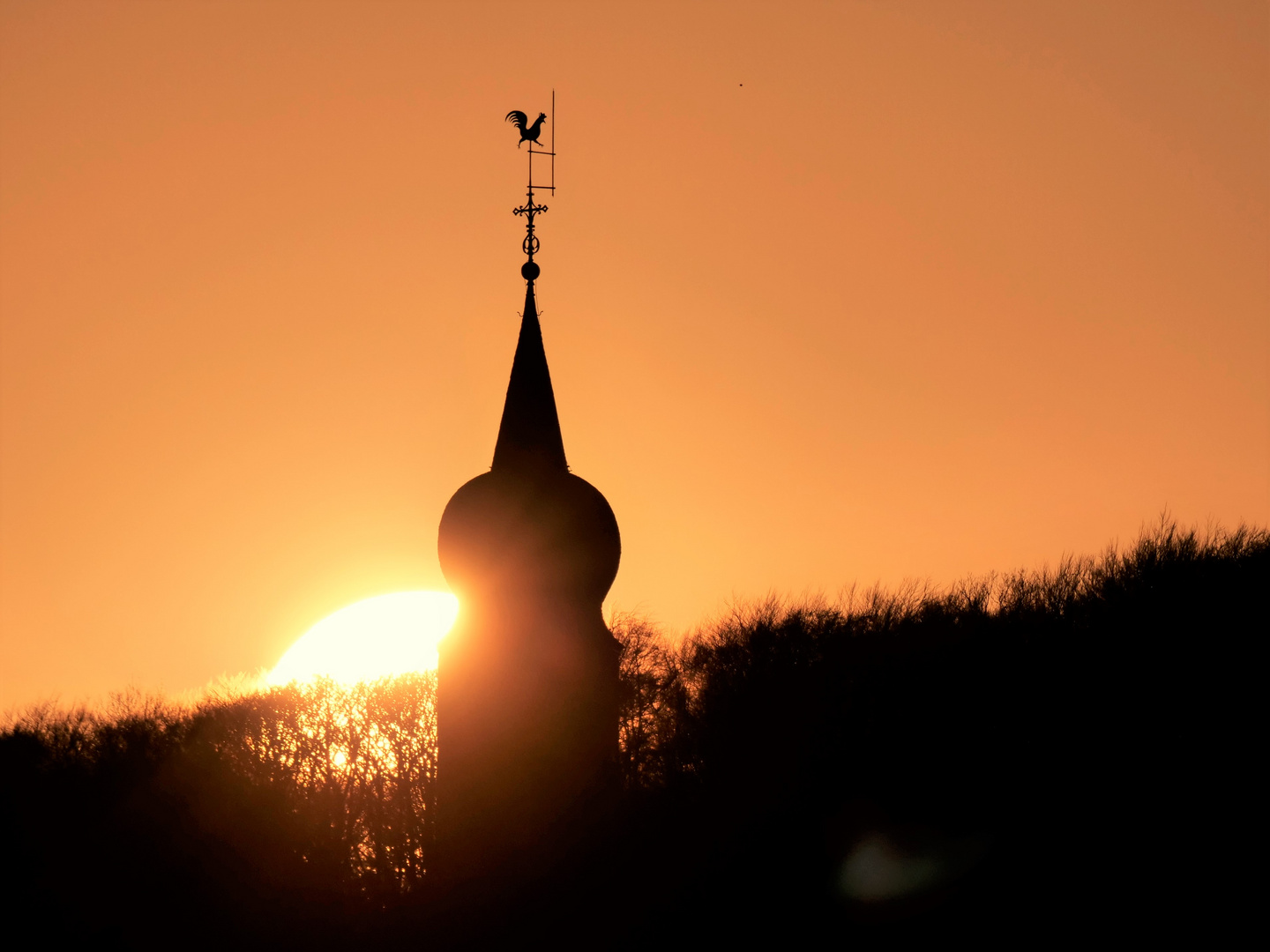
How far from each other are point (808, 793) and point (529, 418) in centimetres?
1000

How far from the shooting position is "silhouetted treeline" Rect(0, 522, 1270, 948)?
30.9 metres

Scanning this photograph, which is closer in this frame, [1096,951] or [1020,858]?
[1096,951]

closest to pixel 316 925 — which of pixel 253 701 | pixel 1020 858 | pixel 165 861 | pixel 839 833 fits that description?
pixel 165 861

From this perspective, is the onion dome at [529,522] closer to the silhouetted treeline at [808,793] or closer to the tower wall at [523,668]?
the tower wall at [523,668]

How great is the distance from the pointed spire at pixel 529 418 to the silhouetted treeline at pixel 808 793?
7.43 m

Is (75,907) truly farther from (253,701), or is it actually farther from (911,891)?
(911,891)

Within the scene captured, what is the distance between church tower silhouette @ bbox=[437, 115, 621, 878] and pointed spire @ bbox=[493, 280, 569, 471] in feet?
0.14

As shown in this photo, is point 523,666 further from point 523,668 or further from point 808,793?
point 808,793

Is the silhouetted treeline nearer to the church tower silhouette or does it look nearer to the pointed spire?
the church tower silhouette

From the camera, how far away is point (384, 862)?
1503 inches

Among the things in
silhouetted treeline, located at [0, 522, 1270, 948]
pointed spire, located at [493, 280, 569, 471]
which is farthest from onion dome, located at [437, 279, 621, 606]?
silhouetted treeline, located at [0, 522, 1270, 948]

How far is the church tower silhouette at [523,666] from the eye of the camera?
3291 cm

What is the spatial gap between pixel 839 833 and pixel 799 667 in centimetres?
606

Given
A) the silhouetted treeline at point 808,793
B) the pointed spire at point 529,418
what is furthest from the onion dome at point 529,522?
the silhouetted treeline at point 808,793
